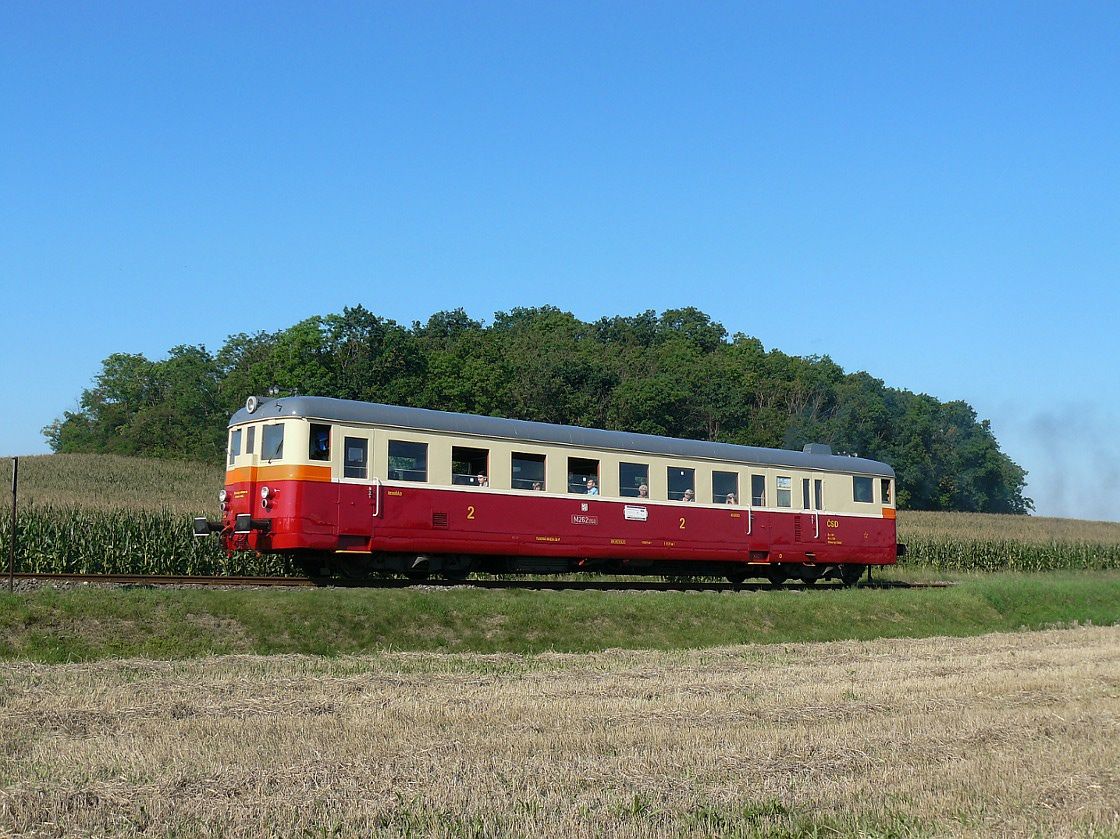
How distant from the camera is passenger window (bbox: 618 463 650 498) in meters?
25.5

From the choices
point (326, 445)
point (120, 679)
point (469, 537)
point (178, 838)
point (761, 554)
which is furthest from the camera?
point (761, 554)

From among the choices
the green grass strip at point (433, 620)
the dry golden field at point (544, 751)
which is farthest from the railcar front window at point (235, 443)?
the dry golden field at point (544, 751)

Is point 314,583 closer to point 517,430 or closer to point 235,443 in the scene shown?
point 235,443

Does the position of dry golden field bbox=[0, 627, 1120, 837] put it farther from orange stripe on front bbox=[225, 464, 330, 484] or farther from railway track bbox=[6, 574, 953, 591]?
railway track bbox=[6, 574, 953, 591]

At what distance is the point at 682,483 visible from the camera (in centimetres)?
2653

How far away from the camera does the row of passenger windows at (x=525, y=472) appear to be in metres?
21.8

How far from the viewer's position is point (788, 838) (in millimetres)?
7148

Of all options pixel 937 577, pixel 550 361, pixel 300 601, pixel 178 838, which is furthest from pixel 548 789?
pixel 550 361

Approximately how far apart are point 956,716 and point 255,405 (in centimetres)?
1503

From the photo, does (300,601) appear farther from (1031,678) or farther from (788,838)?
(788,838)

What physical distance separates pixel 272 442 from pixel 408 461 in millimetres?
2506

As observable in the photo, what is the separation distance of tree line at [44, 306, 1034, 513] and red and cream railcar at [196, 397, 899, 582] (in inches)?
1696

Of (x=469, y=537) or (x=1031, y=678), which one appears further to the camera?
(x=469, y=537)

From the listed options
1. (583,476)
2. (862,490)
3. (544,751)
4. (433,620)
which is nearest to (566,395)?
(862,490)
